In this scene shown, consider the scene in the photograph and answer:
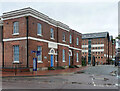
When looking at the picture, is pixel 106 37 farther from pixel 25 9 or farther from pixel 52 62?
pixel 25 9

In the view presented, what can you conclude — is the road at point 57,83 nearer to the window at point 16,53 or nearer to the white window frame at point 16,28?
the window at point 16,53

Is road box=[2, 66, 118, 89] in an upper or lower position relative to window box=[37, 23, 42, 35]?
lower

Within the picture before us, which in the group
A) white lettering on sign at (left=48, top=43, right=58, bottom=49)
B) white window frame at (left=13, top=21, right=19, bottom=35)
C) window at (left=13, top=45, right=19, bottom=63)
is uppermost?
white window frame at (left=13, top=21, right=19, bottom=35)

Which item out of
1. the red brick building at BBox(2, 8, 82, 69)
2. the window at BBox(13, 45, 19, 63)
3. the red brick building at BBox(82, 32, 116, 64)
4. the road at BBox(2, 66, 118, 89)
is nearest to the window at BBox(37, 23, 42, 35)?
the red brick building at BBox(2, 8, 82, 69)

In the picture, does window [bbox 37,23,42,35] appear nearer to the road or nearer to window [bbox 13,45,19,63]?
window [bbox 13,45,19,63]

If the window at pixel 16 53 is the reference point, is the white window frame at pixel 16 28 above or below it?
above

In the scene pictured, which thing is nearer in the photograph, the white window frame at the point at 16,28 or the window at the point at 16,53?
the window at the point at 16,53

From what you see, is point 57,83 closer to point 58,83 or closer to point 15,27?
point 58,83

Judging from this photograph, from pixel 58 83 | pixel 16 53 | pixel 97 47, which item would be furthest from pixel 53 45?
pixel 97 47

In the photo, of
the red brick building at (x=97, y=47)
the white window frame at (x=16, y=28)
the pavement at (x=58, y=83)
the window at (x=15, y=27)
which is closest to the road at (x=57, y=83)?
the pavement at (x=58, y=83)

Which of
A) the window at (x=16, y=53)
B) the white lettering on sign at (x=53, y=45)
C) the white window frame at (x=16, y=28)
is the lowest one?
the window at (x=16, y=53)

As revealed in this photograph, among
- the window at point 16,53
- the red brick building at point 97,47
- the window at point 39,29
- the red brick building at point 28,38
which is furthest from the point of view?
the red brick building at point 97,47

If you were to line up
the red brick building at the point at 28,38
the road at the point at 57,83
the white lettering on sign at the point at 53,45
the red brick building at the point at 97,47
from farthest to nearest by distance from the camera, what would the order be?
the red brick building at the point at 97,47
the white lettering on sign at the point at 53,45
the red brick building at the point at 28,38
the road at the point at 57,83

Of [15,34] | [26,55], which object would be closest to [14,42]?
[15,34]
